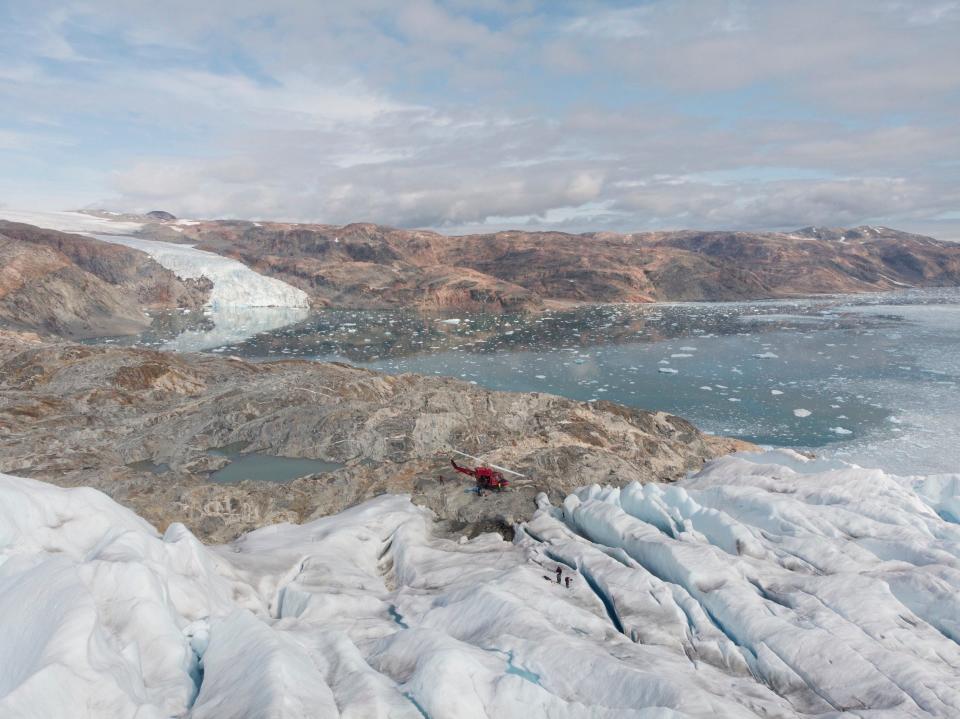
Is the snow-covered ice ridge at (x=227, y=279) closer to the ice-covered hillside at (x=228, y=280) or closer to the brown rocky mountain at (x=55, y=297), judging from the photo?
the ice-covered hillside at (x=228, y=280)

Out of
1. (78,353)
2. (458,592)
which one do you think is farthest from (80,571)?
(78,353)

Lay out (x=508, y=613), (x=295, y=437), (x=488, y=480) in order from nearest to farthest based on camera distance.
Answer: (x=508, y=613), (x=488, y=480), (x=295, y=437)

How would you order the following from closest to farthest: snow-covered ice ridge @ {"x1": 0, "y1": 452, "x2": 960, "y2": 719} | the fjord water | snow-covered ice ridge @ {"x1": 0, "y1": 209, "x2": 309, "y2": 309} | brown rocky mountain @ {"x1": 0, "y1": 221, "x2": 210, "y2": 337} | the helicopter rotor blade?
snow-covered ice ridge @ {"x1": 0, "y1": 452, "x2": 960, "y2": 719}
the helicopter rotor blade
the fjord water
brown rocky mountain @ {"x1": 0, "y1": 221, "x2": 210, "y2": 337}
snow-covered ice ridge @ {"x1": 0, "y1": 209, "x2": 309, "y2": 309}

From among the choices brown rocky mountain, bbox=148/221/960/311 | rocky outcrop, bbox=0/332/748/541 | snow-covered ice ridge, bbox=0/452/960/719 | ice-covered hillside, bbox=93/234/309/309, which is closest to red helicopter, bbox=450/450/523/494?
rocky outcrop, bbox=0/332/748/541

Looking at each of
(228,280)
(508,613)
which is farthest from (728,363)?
(228,280)

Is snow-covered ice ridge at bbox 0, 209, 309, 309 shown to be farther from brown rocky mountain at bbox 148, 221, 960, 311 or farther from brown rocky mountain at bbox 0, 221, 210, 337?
brown rocky mountain at bbox 0, 221, 210, 337

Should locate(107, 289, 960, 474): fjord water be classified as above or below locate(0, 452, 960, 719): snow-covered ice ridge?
below

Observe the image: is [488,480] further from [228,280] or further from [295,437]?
[228,280]
